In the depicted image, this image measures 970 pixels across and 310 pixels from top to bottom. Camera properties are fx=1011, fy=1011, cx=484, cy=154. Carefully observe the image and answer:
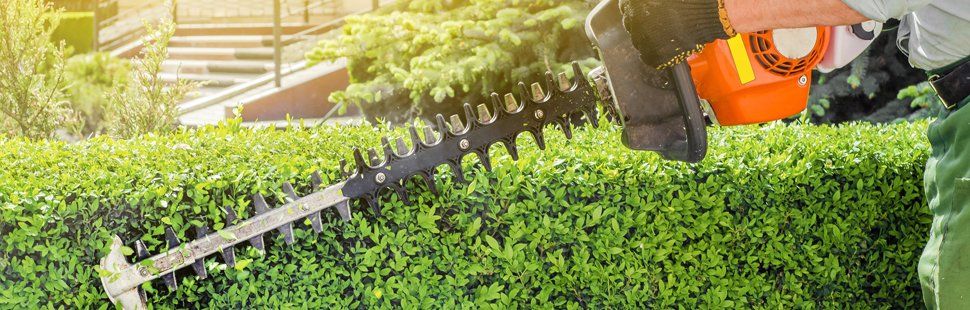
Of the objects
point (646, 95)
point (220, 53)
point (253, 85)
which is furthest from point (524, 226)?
point (220, 53)

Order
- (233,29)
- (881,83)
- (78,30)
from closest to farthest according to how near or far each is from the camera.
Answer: (881,83) → (233,29) → (78,30)

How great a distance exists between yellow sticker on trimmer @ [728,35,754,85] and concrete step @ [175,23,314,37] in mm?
13461

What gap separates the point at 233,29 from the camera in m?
16.2

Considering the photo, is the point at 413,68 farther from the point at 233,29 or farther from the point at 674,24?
the point at 233,29

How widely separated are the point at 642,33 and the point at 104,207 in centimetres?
163

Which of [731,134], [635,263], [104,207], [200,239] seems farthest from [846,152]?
[104,207]

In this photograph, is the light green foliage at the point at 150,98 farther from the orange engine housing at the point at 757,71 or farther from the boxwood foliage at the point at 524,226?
→ the orange engine housing at the point at 757,71

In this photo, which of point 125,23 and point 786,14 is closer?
point 786,14

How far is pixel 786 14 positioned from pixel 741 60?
0.34 m

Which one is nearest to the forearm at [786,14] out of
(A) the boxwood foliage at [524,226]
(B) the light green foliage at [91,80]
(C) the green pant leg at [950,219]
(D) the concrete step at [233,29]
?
(C) the green pant leg at [950,219]

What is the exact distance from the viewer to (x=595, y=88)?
8.86ft

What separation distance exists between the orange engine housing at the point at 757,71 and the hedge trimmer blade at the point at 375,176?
0.38 meters

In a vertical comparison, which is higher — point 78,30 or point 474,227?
point 474,227

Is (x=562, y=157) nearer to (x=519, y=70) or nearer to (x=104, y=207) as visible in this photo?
(x=104, y=207)
